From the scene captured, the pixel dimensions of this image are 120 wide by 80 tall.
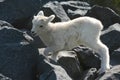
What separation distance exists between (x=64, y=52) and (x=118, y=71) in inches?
109

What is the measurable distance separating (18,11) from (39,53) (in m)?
4.09

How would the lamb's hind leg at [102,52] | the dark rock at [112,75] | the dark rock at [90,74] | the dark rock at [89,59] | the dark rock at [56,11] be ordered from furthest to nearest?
1. the dark rock at [56,11]
2. the dark rock at [89,59]
3. the lamb's hind leg at [102,52]
4. the dark rock at [90,74]
5. the dark rock at [112,75]

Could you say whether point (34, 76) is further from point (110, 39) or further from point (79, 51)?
point (110, 39)

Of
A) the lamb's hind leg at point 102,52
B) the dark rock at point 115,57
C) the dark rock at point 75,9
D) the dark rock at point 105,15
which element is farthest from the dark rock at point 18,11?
the lamb's hind leg at point 102,52

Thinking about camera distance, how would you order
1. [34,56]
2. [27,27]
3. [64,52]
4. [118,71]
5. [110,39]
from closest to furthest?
[118,71] → [34,56] → [64,52] → [110,39] → [27,27]

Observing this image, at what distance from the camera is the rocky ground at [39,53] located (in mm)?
13492

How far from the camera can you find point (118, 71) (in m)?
13.3

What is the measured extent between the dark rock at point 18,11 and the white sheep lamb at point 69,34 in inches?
118

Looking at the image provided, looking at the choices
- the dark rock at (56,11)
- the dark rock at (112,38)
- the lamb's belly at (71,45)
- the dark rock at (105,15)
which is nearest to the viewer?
the lamb's belly at (71,45)

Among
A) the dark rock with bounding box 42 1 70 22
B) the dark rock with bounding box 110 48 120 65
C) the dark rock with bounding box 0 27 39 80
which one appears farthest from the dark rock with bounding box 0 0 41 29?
the dark rock with bounding box 110 48 120 65

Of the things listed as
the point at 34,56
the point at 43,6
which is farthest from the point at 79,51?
the point at 43,6

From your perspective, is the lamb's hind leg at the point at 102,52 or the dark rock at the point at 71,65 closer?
the lamb's hind leg at the point at 102,52

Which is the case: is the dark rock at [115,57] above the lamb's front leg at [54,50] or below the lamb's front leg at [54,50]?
below

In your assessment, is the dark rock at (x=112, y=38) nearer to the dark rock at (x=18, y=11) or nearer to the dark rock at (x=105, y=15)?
the dark rock at (x=105, y=15)
